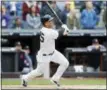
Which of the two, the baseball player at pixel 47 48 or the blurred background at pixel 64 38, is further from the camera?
the blurred background at pixel 64 38

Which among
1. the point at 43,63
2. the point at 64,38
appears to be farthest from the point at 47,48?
the point at 64,38

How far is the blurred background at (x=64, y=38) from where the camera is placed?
15.5 m

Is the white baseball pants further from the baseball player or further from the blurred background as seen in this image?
the blurred background

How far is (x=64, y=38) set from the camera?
17125 millimetres

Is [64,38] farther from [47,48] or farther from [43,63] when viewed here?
[43,63]

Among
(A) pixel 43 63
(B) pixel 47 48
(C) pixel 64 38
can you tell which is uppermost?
(B) pixel 47 48

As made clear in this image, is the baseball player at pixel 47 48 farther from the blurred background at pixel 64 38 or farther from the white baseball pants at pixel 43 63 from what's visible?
the blurred background at pixel 64 38

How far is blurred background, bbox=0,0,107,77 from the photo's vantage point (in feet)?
50.7

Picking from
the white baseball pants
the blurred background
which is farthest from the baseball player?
the blurred background

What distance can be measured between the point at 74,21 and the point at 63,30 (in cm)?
599

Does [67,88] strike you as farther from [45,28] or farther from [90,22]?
[90,22]

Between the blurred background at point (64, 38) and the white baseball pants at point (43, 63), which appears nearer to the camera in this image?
the white baseball pants at point (43, 63)

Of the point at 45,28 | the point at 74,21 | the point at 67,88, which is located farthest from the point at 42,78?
the point at 45,28

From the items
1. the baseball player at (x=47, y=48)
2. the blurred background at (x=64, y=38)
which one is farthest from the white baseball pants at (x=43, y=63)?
the blurred background at (x=64, y=38)
